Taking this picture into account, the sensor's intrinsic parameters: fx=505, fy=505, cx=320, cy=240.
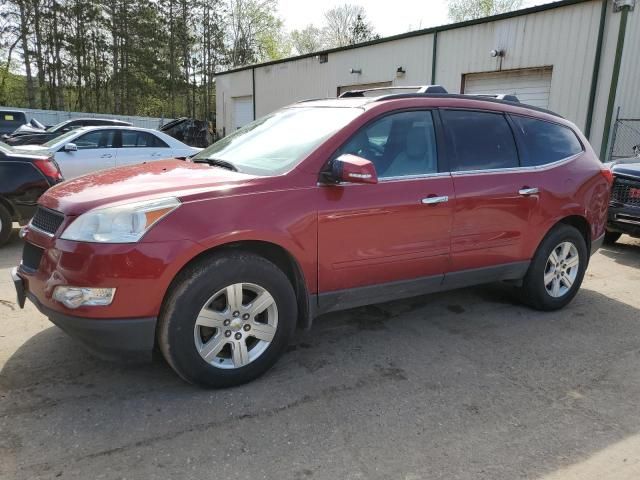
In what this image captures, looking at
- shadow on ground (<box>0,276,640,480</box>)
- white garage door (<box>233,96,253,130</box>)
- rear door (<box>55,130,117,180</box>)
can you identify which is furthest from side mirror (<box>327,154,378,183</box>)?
white garage door (<box>233,96,253,130</box>)

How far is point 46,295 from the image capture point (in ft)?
9.10

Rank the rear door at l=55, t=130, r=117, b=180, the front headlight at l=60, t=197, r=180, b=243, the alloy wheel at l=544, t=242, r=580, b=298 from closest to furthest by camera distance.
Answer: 1. the front headlight at l=60, t=197, r=180, b=243
2. the alloy wheel at l=544, t=242, r=580, b=298
3. the rear door at l=55, t=130, r=117, b=180

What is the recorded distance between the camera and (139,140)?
33.7ft

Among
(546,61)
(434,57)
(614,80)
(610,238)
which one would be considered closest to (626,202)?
(610,238)

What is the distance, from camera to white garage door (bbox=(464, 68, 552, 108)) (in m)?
13.2

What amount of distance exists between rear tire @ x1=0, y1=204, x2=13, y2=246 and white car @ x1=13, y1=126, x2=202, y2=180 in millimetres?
2971

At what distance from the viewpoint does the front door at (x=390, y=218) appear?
10.7 ft

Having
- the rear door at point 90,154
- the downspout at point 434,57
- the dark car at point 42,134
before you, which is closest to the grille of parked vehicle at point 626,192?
the rear door at point 90,154

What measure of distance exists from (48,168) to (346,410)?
5471 mm

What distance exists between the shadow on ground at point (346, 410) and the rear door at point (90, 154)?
6580mm

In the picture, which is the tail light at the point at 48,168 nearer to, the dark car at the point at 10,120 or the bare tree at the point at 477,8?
the dark car at the point at 10,120

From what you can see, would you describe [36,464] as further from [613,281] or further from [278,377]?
[613,281]

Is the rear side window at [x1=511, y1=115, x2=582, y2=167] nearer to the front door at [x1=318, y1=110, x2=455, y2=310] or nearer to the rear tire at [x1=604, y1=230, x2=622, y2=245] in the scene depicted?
the front door at [x1=318, y1=110, x2=455, y2=310]

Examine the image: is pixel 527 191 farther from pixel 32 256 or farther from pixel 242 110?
pixel 242 110
